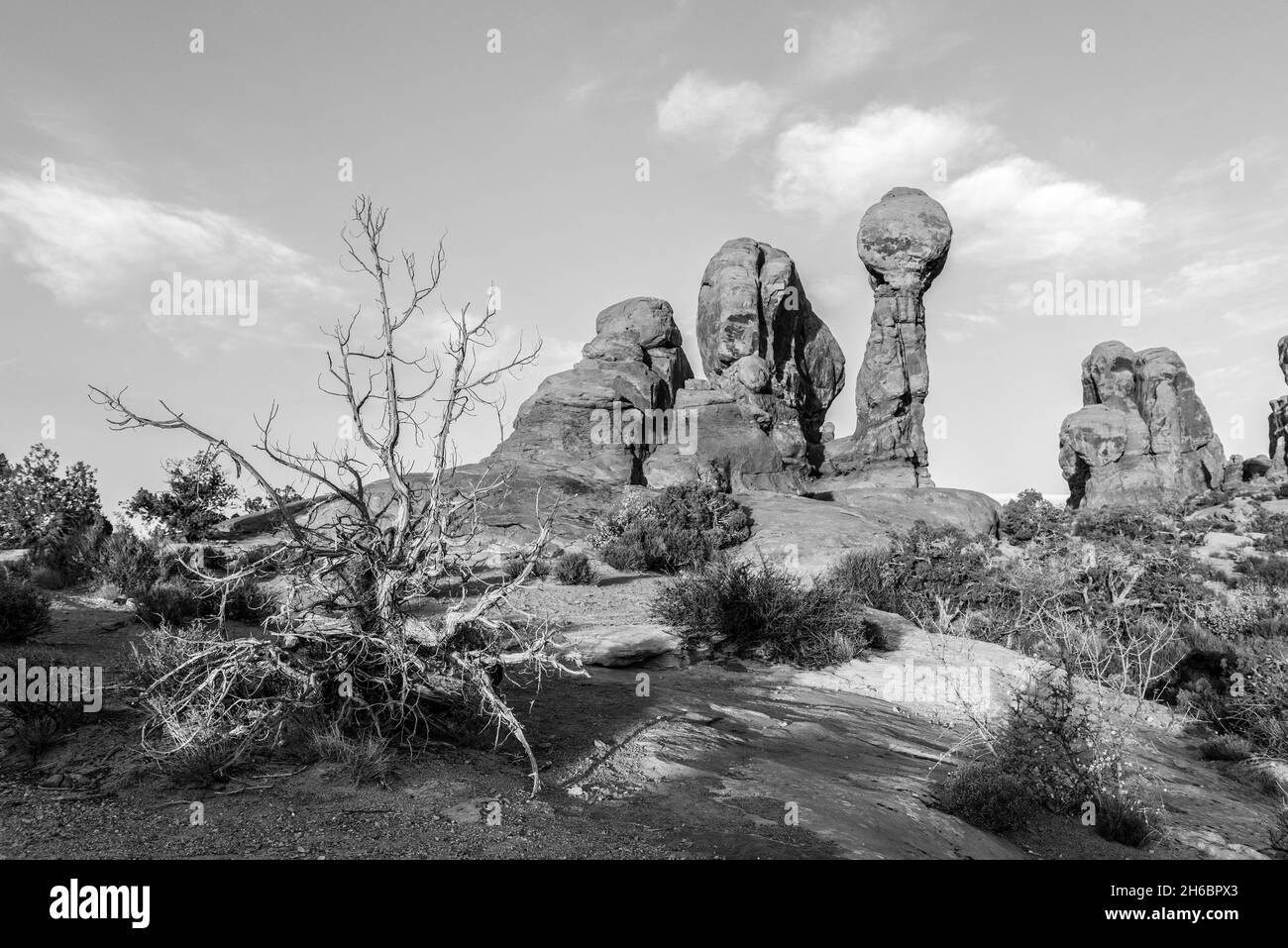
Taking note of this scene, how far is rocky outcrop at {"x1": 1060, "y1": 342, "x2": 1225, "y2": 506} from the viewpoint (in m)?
59.6

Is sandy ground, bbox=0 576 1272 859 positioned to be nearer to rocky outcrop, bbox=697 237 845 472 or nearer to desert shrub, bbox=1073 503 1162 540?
desert shrub, bbox=1073 503 1162 540

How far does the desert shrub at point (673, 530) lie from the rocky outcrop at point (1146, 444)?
45895 mm

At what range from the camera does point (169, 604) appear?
37.6ft

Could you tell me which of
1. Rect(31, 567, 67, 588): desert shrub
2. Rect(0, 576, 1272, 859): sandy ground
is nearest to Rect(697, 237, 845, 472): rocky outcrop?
Rect(31, 567, 67, 588): desert shrub

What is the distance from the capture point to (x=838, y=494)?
33312mm

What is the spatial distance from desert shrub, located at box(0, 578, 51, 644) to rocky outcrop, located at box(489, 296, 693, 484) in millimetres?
16118

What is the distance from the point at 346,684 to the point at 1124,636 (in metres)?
15.6

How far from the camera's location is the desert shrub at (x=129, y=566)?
1295 centimetres

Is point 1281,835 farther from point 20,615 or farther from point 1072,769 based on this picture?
point 20,615

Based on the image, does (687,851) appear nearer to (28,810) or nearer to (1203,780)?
(28,810)

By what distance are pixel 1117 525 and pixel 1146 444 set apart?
28171 millimetres

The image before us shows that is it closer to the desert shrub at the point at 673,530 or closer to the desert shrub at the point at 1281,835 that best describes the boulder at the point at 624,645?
the desert shrub at the point at 1281,835

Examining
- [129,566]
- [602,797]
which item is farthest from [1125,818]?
[129,566]
